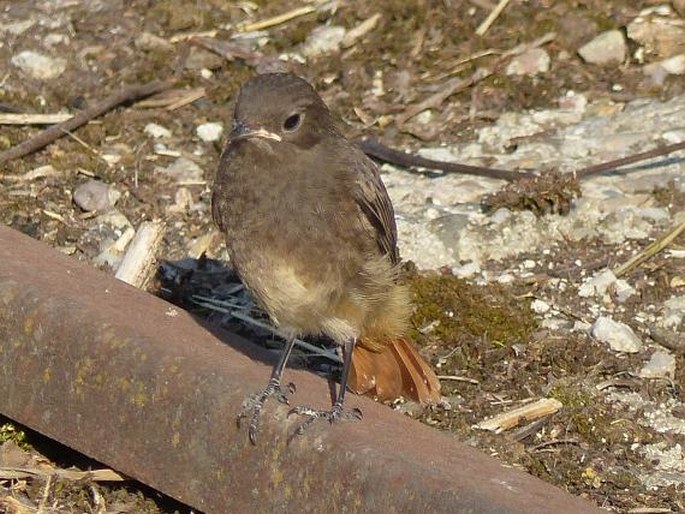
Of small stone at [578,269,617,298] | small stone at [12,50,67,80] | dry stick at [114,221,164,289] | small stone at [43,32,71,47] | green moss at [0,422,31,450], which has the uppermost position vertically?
small stone at [43,32,71,47]

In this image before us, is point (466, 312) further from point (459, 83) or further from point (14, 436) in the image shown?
point (459, 83)

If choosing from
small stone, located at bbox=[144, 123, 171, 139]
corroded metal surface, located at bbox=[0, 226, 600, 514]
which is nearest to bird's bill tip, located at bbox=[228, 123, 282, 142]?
corroded metal surface, located at bbox=[0, 226, 600, 514]

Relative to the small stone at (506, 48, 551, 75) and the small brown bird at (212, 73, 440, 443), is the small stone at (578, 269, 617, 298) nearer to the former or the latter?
the small brown bird at (212, 73, 440, 443)

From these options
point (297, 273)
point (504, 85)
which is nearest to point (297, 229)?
point (297, 273)

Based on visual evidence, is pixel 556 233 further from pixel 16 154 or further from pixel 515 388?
pixel 16 154

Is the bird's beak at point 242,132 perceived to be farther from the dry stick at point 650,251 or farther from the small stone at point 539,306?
the dry stick at point 650,251
